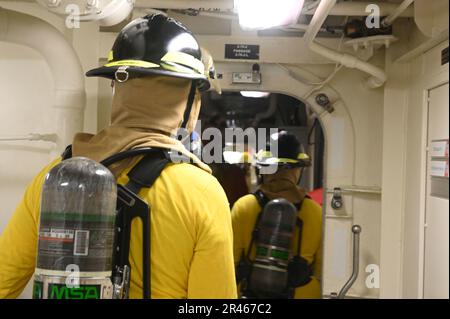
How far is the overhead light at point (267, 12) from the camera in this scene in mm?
2205

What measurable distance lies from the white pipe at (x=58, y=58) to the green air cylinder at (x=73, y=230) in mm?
1588

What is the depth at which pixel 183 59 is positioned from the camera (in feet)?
5.00

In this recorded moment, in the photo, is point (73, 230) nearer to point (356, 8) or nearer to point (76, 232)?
point (76, 232)

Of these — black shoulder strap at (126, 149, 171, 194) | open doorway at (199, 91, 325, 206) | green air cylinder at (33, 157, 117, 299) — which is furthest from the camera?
open doorway at (199, 91, 325, 206)

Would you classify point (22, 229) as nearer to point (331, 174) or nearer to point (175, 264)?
point (175, 264)

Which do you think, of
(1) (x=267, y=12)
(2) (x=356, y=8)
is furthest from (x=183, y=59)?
(2) (x=356, y=8)

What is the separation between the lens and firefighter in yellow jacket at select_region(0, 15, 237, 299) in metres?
1.41

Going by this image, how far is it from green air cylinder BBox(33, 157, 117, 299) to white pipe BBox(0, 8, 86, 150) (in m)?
1.59

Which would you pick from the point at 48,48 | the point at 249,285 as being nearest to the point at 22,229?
the point at 48,48

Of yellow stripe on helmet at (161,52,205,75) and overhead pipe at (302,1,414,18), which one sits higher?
overhead pipe at (302,1,414,18)

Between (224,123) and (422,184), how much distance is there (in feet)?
10.1

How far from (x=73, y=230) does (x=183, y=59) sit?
0.60 metres

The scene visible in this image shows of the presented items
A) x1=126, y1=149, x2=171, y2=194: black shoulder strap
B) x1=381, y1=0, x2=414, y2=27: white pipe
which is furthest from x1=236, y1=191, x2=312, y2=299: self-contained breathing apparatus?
x1=126, y1=149, x2=171, y2=194: black shoulder strap

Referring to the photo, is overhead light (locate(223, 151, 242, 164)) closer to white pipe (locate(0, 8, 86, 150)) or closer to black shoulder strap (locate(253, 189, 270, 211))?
black shoulder strap (locate(253, 189, 270, 211))
